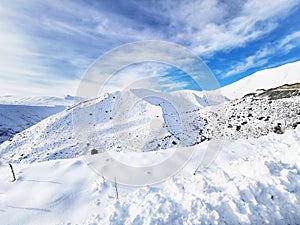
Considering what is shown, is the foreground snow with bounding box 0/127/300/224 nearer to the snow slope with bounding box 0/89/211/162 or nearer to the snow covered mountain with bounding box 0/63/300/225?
the snow covered mountain with bounding box 0/63/300/225

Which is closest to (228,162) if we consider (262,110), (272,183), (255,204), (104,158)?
(272,183)

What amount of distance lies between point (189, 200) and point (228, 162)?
300 cm

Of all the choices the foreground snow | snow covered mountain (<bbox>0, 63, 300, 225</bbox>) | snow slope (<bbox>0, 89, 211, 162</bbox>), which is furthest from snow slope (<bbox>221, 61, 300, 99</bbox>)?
the foreground snow

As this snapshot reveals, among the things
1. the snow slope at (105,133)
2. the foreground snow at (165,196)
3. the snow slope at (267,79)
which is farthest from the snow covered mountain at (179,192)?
the snow slope at (267,79)

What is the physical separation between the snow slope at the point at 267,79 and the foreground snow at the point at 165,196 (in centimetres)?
5572

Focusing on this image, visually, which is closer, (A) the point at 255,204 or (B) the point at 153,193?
(A) the point at 255,204

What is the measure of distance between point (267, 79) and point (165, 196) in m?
Answer: 71.6

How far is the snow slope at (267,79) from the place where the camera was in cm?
5916

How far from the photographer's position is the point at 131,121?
30.8m

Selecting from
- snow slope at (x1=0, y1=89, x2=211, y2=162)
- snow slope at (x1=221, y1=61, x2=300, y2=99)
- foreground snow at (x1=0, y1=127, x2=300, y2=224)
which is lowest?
foreground snow at (x1=0, y1=127, x2=300, y2=224)

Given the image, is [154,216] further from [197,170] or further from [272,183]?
[272,183]

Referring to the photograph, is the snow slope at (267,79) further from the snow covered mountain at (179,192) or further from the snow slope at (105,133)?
the snow covered mountain at (179,192)

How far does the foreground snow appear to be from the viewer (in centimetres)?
515

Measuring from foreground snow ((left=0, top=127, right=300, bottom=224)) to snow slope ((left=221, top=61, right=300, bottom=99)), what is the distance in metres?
55.7
